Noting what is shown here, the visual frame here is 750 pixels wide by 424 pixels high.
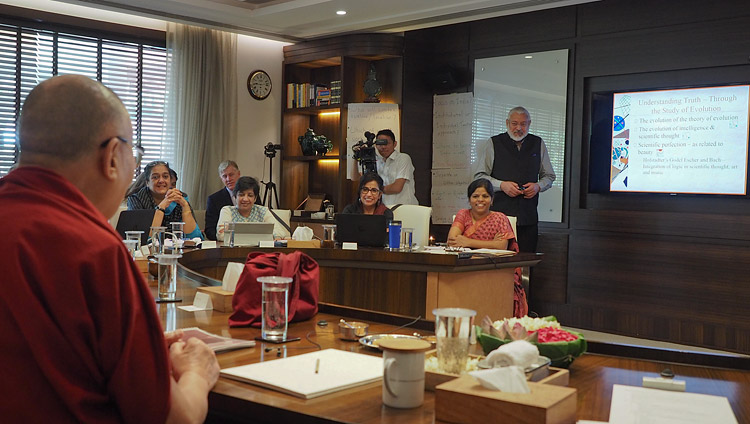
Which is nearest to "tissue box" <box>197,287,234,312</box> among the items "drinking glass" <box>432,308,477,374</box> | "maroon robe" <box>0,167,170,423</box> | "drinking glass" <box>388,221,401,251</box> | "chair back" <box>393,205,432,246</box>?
"drinking glass" <box>432,308,477,374</box>

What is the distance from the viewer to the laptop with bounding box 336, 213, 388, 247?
4.95 meters

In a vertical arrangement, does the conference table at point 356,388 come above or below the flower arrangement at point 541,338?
below

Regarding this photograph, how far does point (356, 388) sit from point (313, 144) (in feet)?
21.8

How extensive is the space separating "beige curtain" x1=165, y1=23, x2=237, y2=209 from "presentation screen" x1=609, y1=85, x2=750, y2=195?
3.95m

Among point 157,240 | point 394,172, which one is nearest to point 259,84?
point 394,172

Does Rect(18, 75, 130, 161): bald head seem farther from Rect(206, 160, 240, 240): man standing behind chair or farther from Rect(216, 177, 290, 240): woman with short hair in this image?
Rect(206, 160, 240, 240): man standing behind chair

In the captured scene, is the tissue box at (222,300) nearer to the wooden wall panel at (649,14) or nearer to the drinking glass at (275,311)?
the drinking glass at (275,311)

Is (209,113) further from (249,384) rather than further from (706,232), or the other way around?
(249,384)

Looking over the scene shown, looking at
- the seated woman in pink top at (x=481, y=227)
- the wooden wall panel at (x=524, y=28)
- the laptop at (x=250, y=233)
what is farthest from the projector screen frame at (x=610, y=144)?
the laptop at (x=250, y=233)

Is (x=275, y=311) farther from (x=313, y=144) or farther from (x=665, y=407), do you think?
(x=313, y=144)


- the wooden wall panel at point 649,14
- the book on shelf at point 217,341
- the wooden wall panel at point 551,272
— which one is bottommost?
the wooden wall panel at point 551,272

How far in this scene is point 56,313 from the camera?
3.73 ft

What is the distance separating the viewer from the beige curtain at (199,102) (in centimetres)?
761

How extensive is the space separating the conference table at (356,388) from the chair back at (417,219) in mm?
3392
